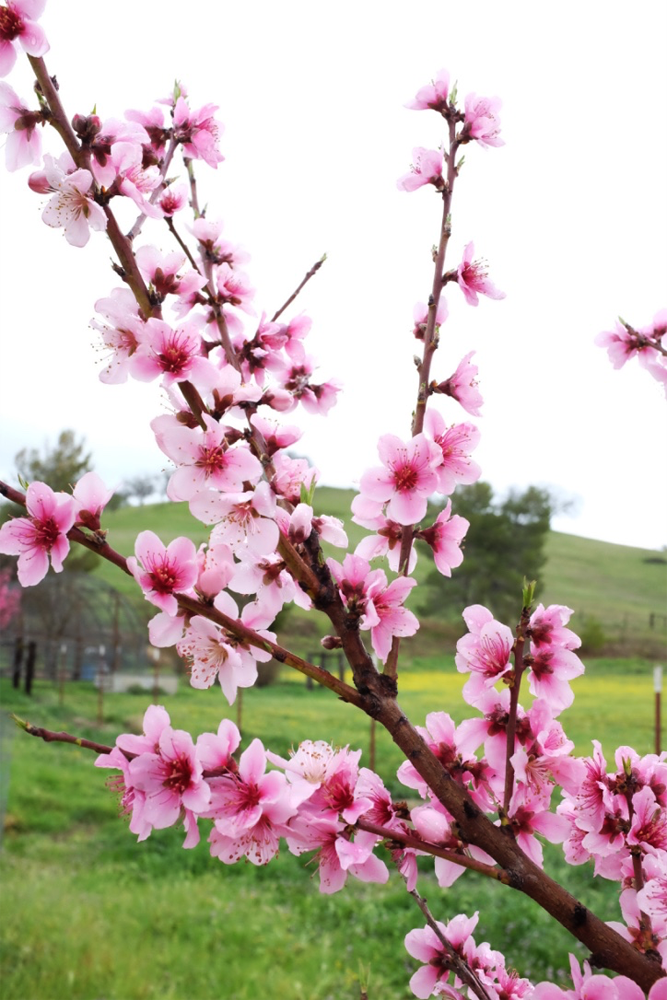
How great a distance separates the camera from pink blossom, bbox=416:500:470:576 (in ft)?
2.54

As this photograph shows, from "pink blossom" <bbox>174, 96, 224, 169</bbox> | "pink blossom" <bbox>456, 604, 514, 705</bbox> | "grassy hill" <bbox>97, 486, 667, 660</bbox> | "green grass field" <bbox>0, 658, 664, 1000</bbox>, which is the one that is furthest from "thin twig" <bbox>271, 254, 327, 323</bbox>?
"grassy hill" <bbox>97, 486, 667, 660</bbox>

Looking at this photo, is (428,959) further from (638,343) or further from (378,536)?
(638,343)

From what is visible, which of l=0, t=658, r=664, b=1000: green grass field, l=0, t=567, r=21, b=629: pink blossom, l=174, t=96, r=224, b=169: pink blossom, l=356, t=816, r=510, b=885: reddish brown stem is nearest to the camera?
l=356, t=816, r=510, b=885: reddish brown stem

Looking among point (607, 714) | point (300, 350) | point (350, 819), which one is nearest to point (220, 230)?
point (300, 350)

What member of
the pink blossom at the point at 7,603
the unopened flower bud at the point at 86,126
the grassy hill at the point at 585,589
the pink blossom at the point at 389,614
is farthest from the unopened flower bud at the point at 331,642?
the pink blossom at the point at 7,603

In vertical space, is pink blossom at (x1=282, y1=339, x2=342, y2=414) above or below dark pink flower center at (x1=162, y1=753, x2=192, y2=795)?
above

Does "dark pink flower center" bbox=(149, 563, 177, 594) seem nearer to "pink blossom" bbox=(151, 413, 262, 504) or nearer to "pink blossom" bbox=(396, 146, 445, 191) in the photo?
"pink blossom" bbox=(151, 413, 262, 504)

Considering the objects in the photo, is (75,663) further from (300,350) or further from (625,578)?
(625,578)

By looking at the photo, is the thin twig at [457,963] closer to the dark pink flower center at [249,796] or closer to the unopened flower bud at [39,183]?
the dark pink flower center at [249,796]

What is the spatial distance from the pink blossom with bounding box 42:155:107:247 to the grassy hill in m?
8.51

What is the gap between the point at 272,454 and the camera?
29.7 inches

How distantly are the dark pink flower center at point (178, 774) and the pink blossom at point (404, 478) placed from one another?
26 cm

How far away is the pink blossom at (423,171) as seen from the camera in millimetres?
870

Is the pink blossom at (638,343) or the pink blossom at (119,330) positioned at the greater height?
the pink blossom at (638,343)
